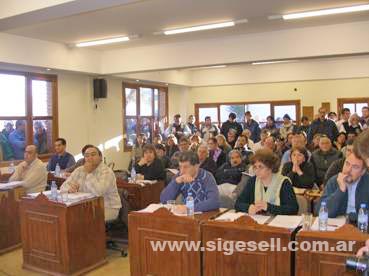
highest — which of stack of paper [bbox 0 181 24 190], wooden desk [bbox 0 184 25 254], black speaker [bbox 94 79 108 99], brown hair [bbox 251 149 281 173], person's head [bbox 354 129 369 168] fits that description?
black speaker [bbox 94 79 108 99]

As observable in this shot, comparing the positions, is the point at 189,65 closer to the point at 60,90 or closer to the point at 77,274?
the point at 60,90

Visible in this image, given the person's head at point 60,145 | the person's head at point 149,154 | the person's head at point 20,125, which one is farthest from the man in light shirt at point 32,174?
the person's head at point 20,125

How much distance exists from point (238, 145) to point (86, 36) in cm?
338

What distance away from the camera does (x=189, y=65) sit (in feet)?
25.8

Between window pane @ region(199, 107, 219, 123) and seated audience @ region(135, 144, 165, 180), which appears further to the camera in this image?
window pane @ region(199, 107, 219, 123)

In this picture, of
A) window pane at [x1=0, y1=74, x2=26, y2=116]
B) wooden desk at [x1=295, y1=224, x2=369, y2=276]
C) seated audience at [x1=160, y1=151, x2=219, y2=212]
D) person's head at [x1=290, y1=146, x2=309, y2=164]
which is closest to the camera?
wooden desk at [x1=295, y1=224, x2=369, y2=276]

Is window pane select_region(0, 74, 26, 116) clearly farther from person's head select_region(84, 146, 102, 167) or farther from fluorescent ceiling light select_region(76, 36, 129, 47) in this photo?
person's head select_region(84, 146, 102, 167)

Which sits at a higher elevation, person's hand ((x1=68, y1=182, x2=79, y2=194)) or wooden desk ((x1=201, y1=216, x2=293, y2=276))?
person's hand ((x1=68, y1=182, x2=79, y2=194))

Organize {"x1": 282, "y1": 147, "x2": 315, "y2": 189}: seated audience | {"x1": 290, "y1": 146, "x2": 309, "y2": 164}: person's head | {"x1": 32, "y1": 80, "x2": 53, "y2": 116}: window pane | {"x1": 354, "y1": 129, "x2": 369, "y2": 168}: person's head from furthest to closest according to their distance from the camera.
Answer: {"x1": 32, "y1": 80, "x2": 53, "y2": 116}: window pane, {"x1": 290, "y1": 146, "x2": 309, "y2": 164}: person's head, {"x1": 282, "y1": 147, "x2": 315, "y2": 189}: seated audience, {"x1": 354, "y1": 129, "x2": 369, "y2": 168}: person's head

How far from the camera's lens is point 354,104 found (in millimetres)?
11250

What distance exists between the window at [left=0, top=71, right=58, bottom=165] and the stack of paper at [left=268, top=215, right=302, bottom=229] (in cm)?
589

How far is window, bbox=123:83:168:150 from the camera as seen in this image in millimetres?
10305

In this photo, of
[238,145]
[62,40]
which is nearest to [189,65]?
[238,145]

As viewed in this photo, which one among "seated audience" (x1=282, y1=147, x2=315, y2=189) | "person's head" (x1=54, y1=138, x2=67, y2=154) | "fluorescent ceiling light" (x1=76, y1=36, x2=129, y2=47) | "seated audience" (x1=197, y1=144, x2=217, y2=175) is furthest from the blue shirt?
"fluorescent ceiling light" (x1=76, y1=36, x2=129, y2=47)
